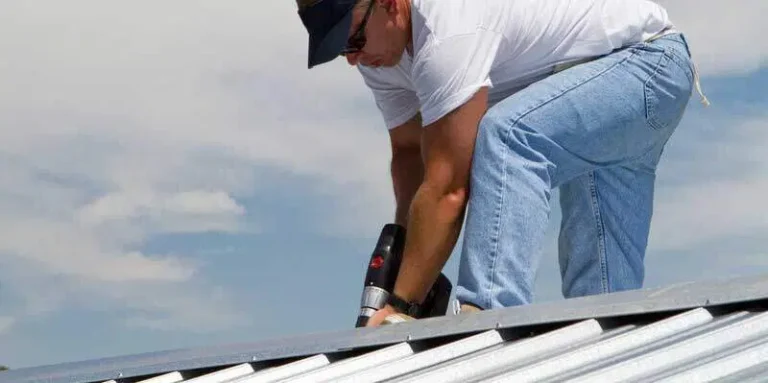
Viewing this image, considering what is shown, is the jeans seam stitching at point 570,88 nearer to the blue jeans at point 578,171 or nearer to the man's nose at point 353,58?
the blue jeans at point 578,171

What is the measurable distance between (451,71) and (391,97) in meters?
0.76

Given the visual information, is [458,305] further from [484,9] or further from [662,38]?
[662,38]

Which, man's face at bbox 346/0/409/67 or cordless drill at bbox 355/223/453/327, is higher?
man's face at bbox 346/0/409/67

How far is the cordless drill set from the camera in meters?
4.18

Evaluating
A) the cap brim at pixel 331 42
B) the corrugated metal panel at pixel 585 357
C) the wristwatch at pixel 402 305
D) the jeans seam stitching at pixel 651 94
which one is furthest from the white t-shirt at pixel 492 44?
the corrugated metal panel at pixel 585 357

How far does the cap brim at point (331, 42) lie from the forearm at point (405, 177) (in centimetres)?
78

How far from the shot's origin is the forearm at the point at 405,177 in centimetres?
445

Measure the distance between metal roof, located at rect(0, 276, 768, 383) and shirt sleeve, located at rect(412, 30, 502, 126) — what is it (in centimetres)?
76

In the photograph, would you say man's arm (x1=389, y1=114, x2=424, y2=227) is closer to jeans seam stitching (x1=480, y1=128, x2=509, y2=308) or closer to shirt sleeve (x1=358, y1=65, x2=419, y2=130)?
shirt sleeve (x1=358, y1=65, x2=419, y2=130)

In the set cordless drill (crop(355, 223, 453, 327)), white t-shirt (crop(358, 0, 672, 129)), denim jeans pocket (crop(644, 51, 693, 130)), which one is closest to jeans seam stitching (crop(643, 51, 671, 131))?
denim jeans pocket (crop(644, 51, 693, 130))

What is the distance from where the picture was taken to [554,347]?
2662 mm

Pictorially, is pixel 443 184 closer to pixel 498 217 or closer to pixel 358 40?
pixel 498 217

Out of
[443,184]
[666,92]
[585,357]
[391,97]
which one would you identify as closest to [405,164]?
[391,97]

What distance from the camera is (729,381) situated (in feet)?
6.70
